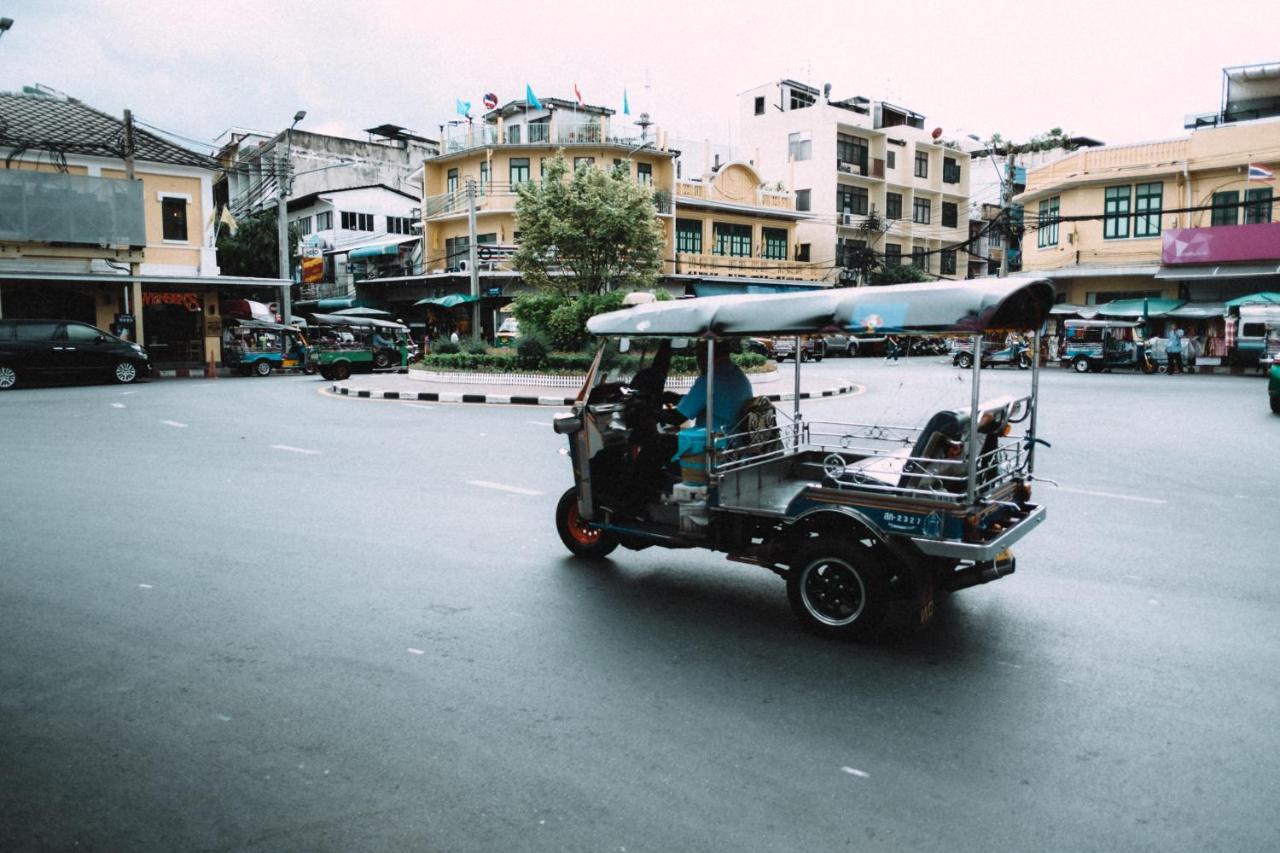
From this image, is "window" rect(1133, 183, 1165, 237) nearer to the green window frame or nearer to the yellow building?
the yellow building

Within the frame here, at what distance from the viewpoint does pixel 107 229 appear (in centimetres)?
2856

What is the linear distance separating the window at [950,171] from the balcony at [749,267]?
1284 cm

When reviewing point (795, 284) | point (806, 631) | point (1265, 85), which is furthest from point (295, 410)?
point (1265, 85)

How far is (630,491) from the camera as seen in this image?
20.5 feet

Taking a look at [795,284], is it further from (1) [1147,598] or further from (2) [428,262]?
(1) [1147,598]

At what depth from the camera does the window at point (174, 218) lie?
31.0 m

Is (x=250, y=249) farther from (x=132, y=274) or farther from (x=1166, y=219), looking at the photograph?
(x=1166, y=219)

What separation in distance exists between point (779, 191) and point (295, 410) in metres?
36.8

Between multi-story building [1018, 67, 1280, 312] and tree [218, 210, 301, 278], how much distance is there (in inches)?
1367

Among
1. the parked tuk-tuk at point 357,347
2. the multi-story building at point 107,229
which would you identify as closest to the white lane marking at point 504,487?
the parked tuk-tuk at point 357,347

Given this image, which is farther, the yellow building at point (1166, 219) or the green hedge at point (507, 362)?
the yellow building at point (1166, 219)

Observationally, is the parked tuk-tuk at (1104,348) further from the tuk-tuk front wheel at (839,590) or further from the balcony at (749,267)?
the tuk-tuk front wheel at (839,590)

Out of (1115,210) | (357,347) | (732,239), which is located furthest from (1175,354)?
(357,347)

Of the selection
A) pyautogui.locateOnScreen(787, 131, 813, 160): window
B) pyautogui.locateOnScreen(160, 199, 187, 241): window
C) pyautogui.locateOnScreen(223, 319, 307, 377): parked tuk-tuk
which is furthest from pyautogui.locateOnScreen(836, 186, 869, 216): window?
pyautogui.locateOnScreen(160, 199, 187, 241): window
